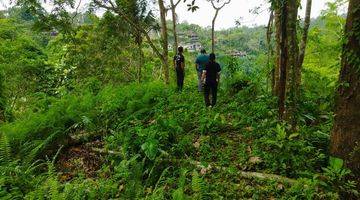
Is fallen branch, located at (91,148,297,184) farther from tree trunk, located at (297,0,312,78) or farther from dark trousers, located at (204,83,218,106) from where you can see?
tree trunk, located at (297,0,312,78)

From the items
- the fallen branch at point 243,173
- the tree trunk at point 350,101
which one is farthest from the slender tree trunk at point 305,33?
the fallen branch at point 243,173

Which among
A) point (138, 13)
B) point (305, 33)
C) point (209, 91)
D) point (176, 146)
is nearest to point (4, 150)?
point (176, 146)

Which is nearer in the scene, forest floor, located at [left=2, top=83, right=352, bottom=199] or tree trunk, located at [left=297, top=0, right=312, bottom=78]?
forest floor, located at [left=2, top=83, right=352, bottom=199]

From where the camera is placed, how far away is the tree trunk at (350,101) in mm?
5461

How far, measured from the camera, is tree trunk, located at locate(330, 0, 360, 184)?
215 inches

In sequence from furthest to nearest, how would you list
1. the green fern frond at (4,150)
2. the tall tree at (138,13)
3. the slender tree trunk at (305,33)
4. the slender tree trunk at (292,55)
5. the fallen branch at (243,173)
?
the tall tree at (138,13) → the slender tree trunk at (305,33) → the slender tree trunk at (292,55) → the green fern frond at (4,150) → the fallen branch at (243,173)

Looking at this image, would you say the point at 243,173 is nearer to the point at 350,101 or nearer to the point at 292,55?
the point at 350,101

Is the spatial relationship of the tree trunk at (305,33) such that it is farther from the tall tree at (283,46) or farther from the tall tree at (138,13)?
the tall tree at (138,13)

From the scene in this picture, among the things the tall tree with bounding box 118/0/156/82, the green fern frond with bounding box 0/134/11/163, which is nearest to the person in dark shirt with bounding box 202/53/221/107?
the green fern frond with bounding box 0/134/11/163

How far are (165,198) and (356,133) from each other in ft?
9.85

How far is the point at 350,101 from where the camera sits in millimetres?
5723

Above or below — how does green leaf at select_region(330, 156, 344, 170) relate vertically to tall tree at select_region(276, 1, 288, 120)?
below

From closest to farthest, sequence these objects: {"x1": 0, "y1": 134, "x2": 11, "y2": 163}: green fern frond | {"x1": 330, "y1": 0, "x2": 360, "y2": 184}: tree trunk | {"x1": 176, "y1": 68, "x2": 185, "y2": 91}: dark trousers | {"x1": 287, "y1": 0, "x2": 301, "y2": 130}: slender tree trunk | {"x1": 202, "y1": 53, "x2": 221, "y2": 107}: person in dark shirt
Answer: {"x1": 330, "y1": 0, "x2": 360, "y2": 184}: tree trunk
{"x1": 0, "y1": 134, "x2": 11, "y2": 163}: green fern frond
{"x1": 287, "y1": 0, "x2": 301, "y2": 130}: slender tree trunk
{"x1": 202, "y1": 53, "x2": 221, "y2": 107}: person in dark shirt
{"x1": 176, "y1": 68, "x2": 185, "y2": 91}: dark trousers

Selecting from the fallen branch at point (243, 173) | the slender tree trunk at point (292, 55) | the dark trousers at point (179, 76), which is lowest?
the fallen branch at point (243, 173)
